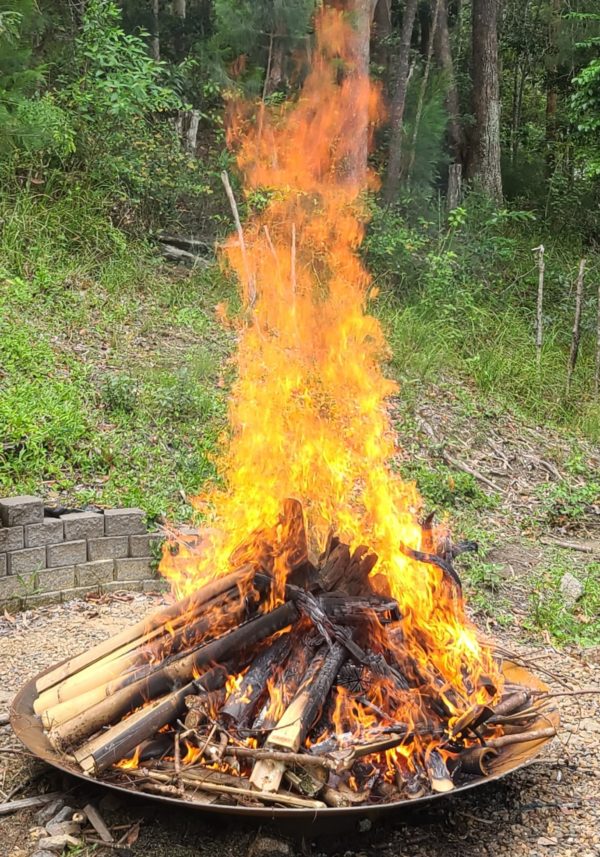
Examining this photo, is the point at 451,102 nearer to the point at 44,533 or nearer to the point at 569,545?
A: the point at 569,545

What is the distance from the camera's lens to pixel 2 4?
10.1m

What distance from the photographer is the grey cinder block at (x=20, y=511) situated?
5539mm

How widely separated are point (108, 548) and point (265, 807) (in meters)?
3.23

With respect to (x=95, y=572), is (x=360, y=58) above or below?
above

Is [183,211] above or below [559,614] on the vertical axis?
above

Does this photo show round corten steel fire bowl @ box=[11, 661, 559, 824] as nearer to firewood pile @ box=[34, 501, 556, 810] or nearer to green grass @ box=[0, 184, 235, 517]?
firewood pile @ box=[34, 501, 556, 810]

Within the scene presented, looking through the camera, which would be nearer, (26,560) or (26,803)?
(26,803)

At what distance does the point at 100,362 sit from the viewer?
8594mm

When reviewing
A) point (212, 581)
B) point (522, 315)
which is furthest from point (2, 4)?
point (212, 581)

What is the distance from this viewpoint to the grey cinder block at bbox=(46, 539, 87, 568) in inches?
225

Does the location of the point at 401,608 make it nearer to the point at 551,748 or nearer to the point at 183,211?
the point at 551,748

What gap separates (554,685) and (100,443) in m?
4.07

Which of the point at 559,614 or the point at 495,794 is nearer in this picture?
the point at 495,794

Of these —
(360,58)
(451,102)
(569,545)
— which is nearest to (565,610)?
(569,545)
